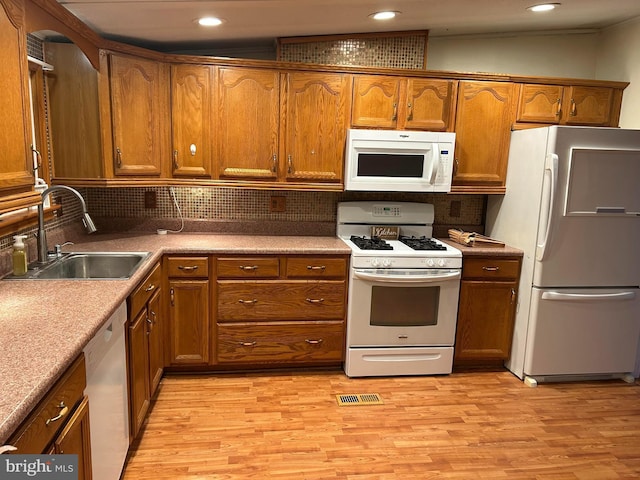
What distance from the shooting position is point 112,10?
2.27 m

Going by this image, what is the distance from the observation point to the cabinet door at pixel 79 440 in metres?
1.26

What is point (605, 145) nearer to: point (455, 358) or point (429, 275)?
point (429, 275)

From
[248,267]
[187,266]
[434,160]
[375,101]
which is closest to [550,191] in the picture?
[434,160]

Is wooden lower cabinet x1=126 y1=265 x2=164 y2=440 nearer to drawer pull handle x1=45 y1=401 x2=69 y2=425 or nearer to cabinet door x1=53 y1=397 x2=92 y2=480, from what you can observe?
cabinet door x1=53 y1=397 x2=92 y2=480

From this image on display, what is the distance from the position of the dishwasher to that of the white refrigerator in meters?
2.49

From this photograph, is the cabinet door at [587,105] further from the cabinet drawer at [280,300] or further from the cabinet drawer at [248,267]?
the cabinet drawer at [248,267]

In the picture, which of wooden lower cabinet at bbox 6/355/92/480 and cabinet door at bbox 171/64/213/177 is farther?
cabinet door at bbox 171/64/213/177

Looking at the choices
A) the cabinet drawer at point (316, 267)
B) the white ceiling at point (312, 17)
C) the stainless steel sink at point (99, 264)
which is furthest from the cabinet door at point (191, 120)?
the cabinet drawer at point (316, 267)

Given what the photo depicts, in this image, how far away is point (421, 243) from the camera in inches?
127

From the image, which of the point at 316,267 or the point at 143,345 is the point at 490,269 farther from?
the point at 143,345

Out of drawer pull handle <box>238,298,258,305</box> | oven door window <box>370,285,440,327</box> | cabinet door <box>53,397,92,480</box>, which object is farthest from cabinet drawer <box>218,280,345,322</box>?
cabinet door <box>53,397,92,480</box>

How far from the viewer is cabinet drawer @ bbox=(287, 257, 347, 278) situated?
2.96m

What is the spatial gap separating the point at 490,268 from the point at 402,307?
2.18 feet

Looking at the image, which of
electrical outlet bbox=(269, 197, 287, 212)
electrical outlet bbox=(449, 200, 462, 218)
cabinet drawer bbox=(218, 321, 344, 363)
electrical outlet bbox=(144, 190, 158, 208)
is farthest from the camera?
electrical outlet bbox=(449, 200, 462, 218)
